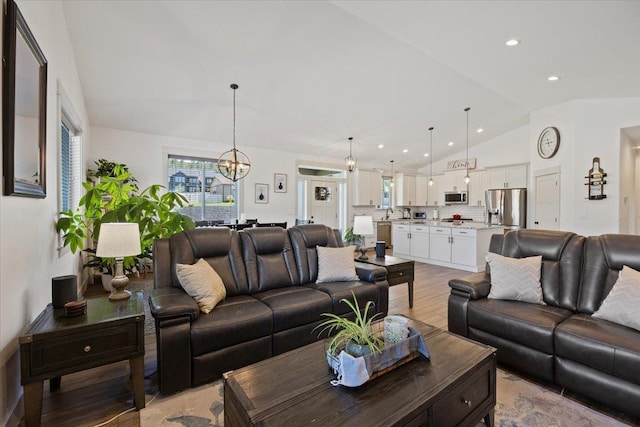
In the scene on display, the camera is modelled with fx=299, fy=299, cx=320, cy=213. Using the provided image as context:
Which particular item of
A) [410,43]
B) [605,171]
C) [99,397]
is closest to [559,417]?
[99,397]

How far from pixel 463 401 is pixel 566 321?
4.03 ft

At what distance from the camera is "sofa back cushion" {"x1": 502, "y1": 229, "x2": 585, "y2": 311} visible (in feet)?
8.30

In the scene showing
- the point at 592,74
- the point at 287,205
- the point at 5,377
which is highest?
the point at 592,74

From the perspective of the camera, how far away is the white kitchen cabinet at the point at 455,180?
28.5ft

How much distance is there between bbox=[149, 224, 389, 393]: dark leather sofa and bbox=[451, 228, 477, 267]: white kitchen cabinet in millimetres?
3393

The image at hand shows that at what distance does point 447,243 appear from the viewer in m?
6.22

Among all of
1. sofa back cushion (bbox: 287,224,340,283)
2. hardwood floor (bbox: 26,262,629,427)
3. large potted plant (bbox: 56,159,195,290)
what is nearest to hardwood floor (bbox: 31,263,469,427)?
hardwood floor (bbox: 26,262,629,427)

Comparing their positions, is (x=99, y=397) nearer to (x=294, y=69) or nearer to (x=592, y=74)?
(x=294, y=69)

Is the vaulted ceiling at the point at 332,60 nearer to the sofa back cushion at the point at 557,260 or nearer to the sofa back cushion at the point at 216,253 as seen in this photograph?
the sofa back cushion at the point at 557,260

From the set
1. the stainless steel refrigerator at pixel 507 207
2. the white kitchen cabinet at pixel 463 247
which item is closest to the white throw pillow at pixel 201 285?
the white kitchen cabinet at pixel 463 247

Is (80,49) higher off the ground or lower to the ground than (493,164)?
higher

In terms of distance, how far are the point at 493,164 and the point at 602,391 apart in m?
7.51

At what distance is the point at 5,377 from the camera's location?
1620mm

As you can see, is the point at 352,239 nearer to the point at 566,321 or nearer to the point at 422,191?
the point at 566,321
